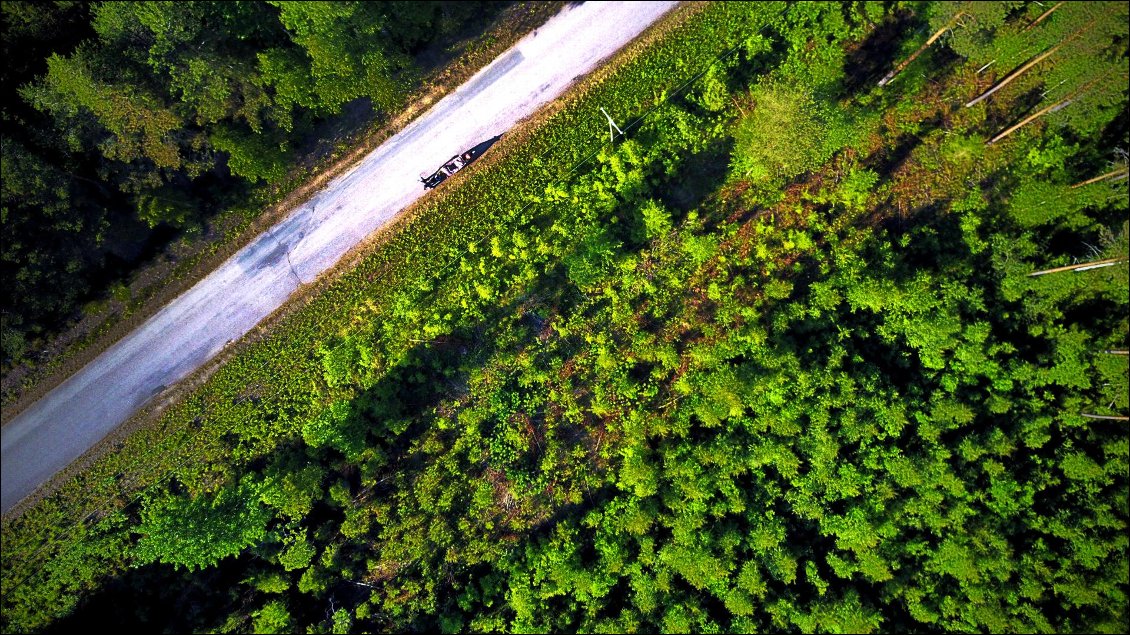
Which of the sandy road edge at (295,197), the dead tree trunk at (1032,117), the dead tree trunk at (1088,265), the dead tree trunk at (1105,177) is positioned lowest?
the dead tree trunk at (1088,265)

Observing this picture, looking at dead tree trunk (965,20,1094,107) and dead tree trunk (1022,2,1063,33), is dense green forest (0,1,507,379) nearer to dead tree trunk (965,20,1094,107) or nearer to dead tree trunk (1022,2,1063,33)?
dead tree trunk (965,20,1094,107)

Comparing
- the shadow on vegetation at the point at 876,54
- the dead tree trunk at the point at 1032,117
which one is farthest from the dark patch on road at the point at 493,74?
the dead tree trunk at the point at 1032,117

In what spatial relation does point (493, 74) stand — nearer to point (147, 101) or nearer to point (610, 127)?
point (610, 127)

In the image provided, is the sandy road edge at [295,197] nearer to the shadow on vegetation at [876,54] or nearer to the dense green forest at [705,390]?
the dense green forest at [705,390]

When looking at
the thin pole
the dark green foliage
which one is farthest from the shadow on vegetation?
the dark green foliage

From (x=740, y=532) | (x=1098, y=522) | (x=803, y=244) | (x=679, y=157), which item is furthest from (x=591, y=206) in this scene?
(x=1098, y=522)
